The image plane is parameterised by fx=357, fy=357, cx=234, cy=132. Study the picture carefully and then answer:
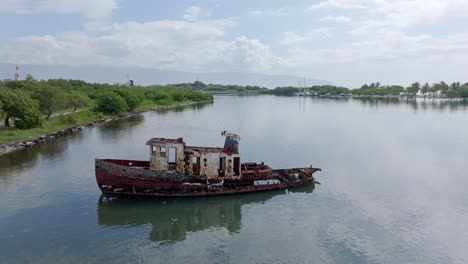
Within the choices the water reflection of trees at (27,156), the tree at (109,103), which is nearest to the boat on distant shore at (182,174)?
the water reflection of trees at (27,156)

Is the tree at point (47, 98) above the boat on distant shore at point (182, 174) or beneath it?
above

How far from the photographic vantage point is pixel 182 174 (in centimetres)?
2964

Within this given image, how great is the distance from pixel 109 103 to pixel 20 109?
111 ft

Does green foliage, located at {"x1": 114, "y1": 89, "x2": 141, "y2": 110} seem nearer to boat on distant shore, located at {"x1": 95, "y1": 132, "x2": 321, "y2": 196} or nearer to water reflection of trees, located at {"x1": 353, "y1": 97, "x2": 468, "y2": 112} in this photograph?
boat on distant shore, located at {"x1": 95, "y1": 132, "x2": 321, "y2": 196}

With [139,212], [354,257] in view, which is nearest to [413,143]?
[354,257]

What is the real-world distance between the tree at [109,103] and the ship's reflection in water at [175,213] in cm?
6130

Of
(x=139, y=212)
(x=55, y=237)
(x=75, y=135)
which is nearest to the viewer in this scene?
(x=55, y=237)

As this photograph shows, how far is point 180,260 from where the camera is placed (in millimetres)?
20875

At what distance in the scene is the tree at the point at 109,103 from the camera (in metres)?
86.4

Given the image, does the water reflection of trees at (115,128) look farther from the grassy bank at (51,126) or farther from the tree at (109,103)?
the tree at (109,103)

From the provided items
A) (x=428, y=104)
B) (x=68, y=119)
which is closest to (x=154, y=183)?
(x=68, y=119)

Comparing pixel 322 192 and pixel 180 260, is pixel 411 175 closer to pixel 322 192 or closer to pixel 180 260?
pixel 322 192

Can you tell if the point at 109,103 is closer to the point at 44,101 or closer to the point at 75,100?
the point at 75,100

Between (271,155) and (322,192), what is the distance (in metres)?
13.4
